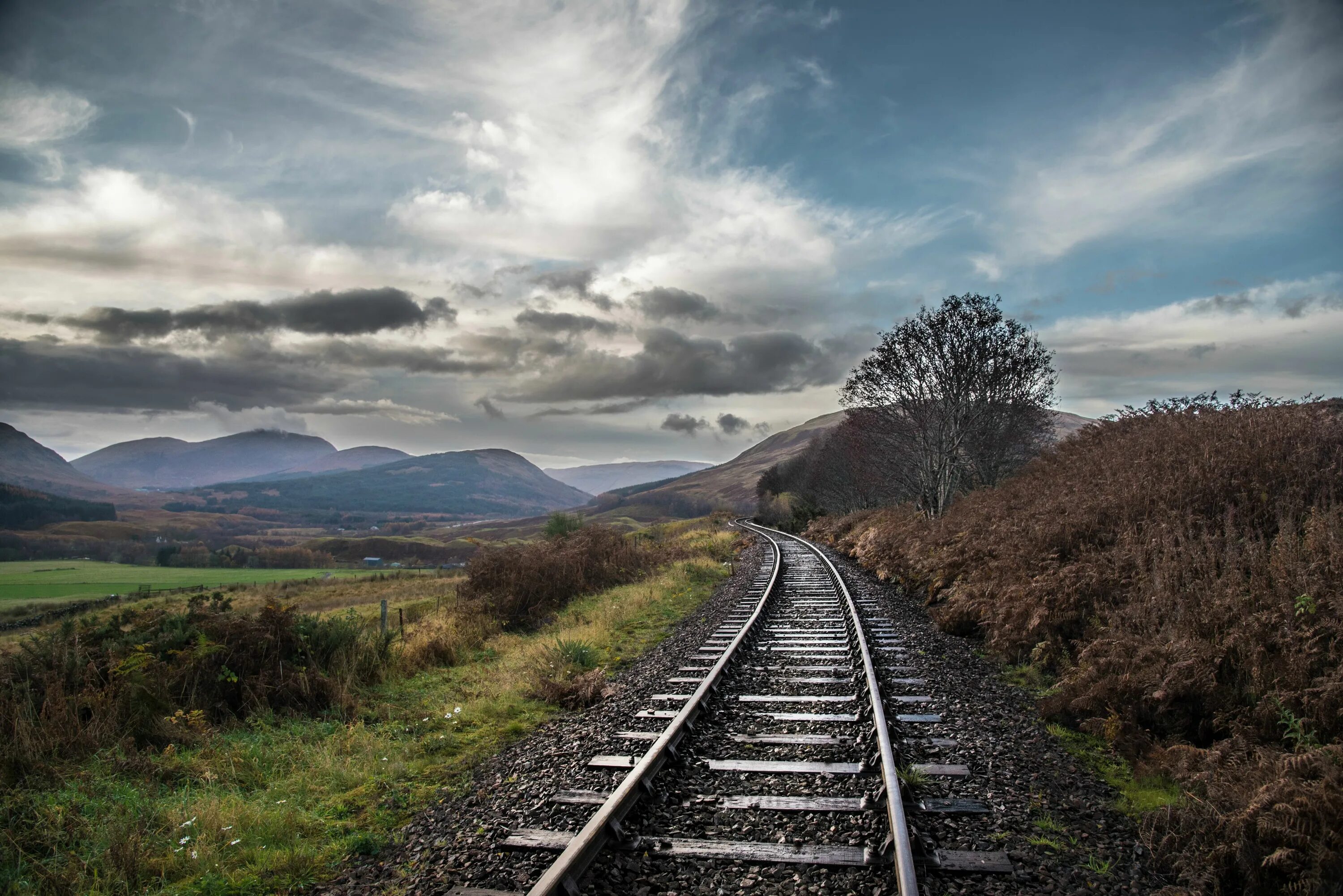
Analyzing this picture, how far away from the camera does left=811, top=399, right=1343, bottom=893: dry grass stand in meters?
4.38

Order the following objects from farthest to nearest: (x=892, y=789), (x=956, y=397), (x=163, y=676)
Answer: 1. (x=956, y=397)
2. (x=163, y=676)
3. (x=892, y=789)

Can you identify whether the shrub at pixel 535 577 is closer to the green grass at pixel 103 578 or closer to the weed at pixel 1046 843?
the weed at pixel 1046 843

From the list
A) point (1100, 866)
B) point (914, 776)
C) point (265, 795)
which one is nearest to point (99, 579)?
point (265, 795)

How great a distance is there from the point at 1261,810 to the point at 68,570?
10015 cm

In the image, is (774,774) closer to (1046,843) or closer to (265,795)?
(1046,843)

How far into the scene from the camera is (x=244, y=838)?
519 cm

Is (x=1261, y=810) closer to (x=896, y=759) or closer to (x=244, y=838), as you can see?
(x=896, y=759)

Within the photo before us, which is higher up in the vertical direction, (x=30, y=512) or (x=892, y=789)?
Answer: (x=892, y=789)

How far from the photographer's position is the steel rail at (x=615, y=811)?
3.92m

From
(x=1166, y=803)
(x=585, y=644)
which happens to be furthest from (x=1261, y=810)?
(x=585, y=644)

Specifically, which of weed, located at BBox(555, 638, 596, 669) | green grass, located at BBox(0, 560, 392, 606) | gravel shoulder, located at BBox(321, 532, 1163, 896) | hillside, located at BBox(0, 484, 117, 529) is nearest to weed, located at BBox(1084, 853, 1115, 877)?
gravel shoulder, located at BBox(321, 532, 1163, 896)

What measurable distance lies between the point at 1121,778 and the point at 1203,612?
2.25 m

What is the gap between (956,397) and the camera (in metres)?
27.3

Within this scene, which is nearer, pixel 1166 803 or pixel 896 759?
pixel 1166 803
